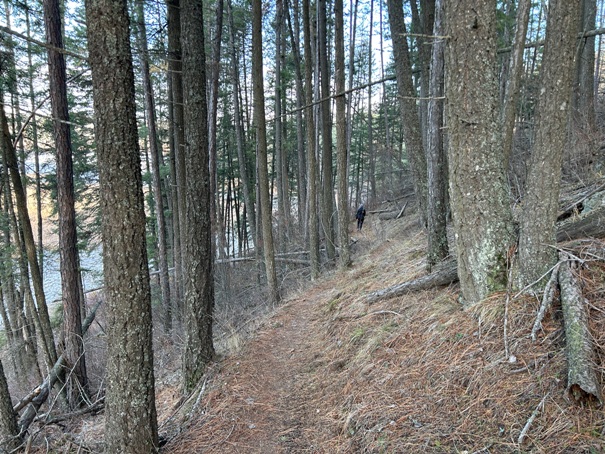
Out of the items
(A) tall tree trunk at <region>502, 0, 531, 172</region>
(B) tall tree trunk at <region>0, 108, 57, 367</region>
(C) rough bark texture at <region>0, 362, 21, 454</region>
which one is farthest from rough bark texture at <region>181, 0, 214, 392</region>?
(A) tall tree trunk at <region>502, 0, 531, 172</region>

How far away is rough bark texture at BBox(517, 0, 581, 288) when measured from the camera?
270 centimetres

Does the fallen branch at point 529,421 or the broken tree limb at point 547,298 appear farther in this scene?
the broken tree limb at point 547,298

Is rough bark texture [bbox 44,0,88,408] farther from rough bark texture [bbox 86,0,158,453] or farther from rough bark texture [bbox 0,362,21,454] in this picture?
rough bark texture [bbox 86,0,158,453]

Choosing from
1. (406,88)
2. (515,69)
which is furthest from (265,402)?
(406,88)

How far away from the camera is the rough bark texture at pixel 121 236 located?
307 cm

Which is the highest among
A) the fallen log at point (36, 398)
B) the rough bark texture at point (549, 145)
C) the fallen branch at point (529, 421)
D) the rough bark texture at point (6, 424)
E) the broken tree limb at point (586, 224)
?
the rough bark texture at point (549, 145)

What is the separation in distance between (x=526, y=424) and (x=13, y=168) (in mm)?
6899

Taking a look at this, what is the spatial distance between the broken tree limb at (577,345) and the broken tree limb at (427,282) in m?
1.57

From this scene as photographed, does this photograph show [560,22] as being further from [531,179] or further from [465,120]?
[531,179]

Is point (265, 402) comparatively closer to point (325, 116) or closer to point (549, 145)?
point (549, 145)

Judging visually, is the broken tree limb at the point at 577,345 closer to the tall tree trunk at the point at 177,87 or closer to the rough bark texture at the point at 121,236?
the rough bark texture at the point at 121,236

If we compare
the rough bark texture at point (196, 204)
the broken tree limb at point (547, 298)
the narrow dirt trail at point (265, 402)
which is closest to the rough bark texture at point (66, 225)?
the rough bark texture at point (196, 204)

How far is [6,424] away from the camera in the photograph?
4090mm

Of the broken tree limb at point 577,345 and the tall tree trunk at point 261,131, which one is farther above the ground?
the tall tree trunk at point 261,131
